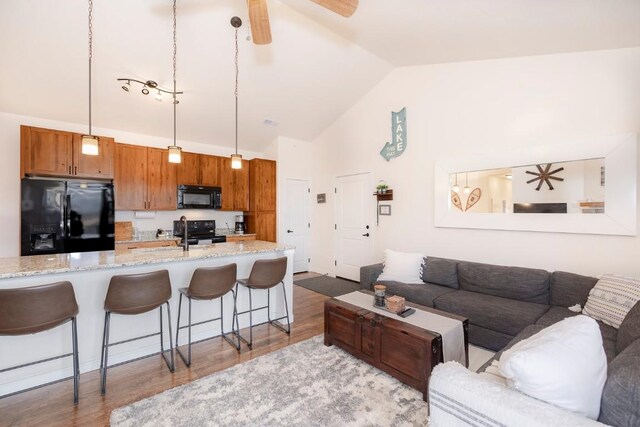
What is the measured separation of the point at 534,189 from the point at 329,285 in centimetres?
342

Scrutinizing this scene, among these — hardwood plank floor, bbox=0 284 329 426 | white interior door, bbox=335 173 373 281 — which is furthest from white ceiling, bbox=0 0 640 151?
hardwood plank floor, bbox=0 284 329 426

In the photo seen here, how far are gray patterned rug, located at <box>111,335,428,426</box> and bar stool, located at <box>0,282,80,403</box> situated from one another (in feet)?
2.51

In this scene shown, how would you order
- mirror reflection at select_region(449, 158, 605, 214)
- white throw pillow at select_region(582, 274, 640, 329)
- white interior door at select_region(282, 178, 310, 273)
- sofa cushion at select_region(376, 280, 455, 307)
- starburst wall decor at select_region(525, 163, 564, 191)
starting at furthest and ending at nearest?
white interior door at select_region(282, 178, 310, 273) → sofa cushion at select_region(376, 280, 455, 307) → starburst wall decor at select_region(525, 163, 564, 191) → mirror reflection at select_region(449, 158, 605, 214) → white throw pillow at select_region(582, 274, 640, 329)

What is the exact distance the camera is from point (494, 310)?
2701 millimetres

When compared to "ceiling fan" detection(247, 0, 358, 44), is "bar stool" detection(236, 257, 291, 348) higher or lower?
lower

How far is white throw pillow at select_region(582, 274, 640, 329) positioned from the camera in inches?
84.4

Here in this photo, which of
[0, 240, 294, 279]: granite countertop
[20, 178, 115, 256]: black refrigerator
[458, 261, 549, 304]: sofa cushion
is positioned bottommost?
[458, 261, 549, 304]: sofa cushion

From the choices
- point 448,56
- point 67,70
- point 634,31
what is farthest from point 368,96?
point 67,70

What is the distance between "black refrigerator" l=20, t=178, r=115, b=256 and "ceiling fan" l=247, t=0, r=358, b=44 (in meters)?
3.31

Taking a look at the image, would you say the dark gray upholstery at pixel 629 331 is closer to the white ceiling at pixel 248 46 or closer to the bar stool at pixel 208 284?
the white ceiling at pixel 248 46

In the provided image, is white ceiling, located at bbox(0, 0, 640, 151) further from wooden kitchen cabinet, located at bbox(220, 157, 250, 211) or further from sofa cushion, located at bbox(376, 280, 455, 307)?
sofa cushion, located at bbox(376, 280, 455, 307)

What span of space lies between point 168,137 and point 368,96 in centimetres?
380

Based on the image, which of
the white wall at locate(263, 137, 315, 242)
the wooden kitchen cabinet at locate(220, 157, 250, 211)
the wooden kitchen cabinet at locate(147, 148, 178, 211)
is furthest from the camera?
the white wall at locate(263, 137, 315, 242)

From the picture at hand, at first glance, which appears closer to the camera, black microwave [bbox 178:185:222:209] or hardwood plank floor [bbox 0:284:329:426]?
hardwood plank floor [bbox 0:284:329:426]
